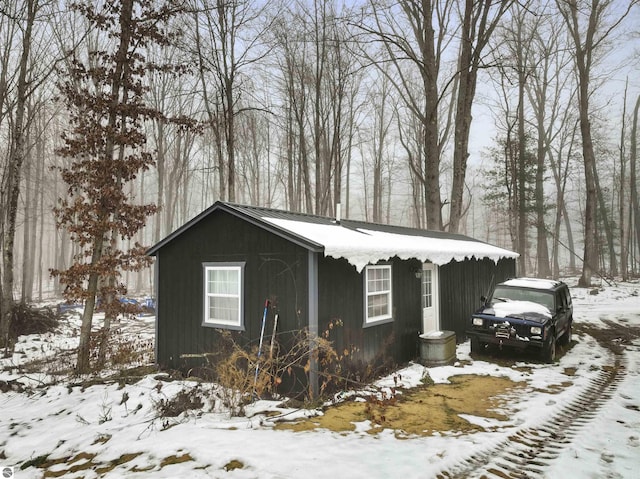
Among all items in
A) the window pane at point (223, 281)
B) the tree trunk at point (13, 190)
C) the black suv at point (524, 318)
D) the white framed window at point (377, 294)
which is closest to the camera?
the window pane at point (223, 281)

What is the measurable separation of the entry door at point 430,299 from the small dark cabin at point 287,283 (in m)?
0.03

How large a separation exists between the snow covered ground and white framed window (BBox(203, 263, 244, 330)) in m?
1.51

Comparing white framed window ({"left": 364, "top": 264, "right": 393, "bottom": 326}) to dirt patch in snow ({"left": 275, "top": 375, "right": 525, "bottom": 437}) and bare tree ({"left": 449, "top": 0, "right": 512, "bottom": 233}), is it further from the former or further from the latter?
bare tree ({"left": 449, "top": 0, "right": 512, "bottom": 233})

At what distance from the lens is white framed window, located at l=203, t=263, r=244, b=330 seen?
8672mm

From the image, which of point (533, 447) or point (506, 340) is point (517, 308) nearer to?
point (506, 340)

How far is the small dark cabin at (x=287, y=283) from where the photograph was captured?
783 centimetres

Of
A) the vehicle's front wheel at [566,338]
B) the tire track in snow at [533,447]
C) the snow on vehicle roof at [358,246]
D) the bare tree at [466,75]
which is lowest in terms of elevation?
the tire track in snow at [533,447]

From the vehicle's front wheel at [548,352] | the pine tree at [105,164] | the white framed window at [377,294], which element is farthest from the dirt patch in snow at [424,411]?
the pine tree at [105,164]

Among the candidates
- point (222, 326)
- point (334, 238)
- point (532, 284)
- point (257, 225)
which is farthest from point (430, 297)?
point (222, 326)

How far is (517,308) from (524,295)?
936 mm

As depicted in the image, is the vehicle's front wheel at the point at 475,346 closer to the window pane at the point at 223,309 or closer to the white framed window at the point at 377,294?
the white framed window at the point at 377,294

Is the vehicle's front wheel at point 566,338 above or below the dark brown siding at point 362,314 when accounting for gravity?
below

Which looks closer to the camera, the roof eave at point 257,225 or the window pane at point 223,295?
the roof eave at point 257,225

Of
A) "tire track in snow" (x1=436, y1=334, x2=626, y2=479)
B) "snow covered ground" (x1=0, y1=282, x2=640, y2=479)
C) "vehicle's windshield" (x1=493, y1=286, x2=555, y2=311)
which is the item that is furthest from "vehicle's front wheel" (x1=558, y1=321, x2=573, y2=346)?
"tire track in snow" (x1=436, y1=334, x2=626, y2=479)
